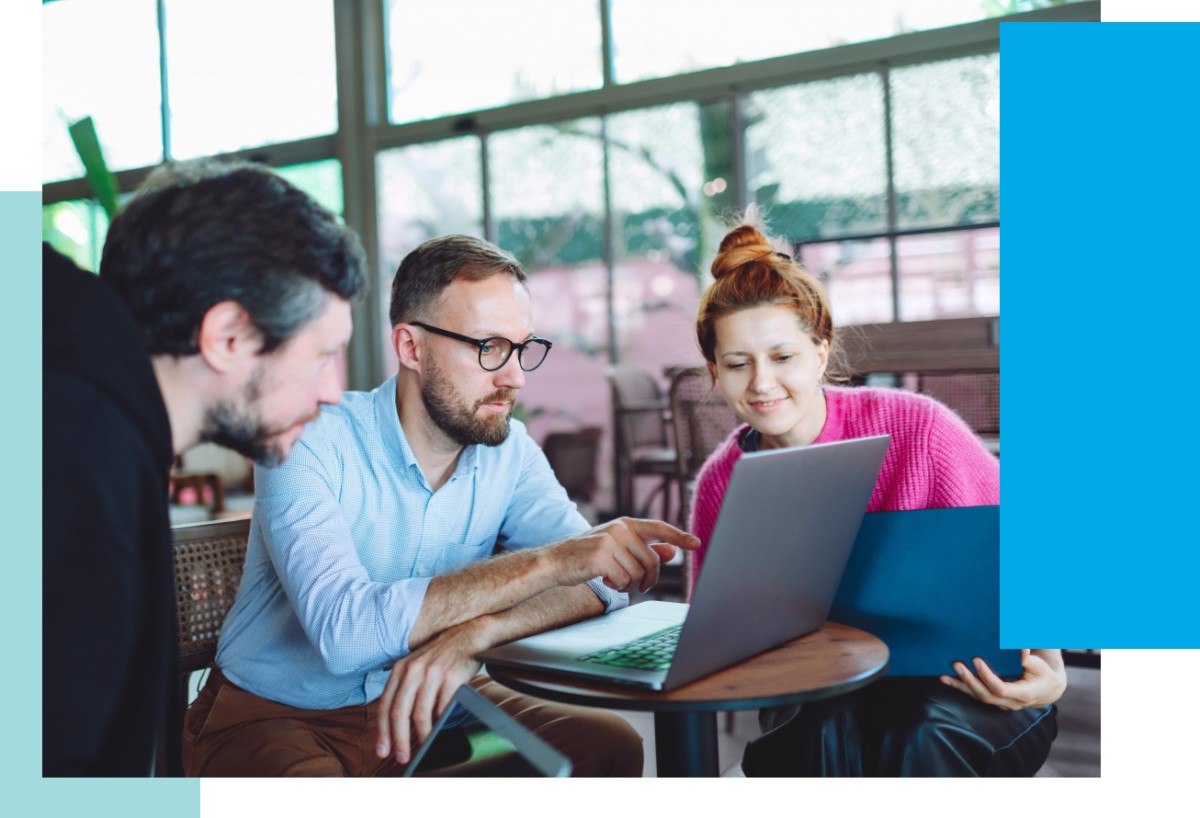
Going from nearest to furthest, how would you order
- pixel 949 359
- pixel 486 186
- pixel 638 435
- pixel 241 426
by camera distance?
pixel 241 426 < pixel 949 359 < pixel 638 435 < pixel 486 186

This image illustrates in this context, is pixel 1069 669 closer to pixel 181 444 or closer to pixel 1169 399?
pixel 1169 399

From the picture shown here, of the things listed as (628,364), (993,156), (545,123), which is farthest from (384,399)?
(545,123)

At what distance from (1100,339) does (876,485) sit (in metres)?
0.46

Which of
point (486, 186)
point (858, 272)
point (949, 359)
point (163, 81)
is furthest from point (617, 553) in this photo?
point (486, 186)

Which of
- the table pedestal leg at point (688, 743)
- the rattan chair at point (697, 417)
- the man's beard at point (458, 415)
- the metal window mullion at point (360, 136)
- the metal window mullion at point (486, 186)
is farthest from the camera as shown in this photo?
the metal window mullion at point (360, 136)

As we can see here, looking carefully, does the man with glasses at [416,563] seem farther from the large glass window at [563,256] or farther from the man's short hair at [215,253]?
the large glass window at [563,256]

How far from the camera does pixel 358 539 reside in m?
1.83

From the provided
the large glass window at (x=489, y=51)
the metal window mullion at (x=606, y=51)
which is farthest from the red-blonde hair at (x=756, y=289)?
the large glass window at (x=489, y=51)

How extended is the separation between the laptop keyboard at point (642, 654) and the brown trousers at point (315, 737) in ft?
1.38

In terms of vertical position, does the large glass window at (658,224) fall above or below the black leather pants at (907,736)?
above

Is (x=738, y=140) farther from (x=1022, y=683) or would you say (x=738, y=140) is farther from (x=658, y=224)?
(x=1022, y=683)

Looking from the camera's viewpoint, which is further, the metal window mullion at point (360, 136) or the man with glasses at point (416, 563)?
the metal window mullion at point (360, 136)

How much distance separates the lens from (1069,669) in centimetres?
316

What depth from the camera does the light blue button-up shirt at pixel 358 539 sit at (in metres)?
1.52
